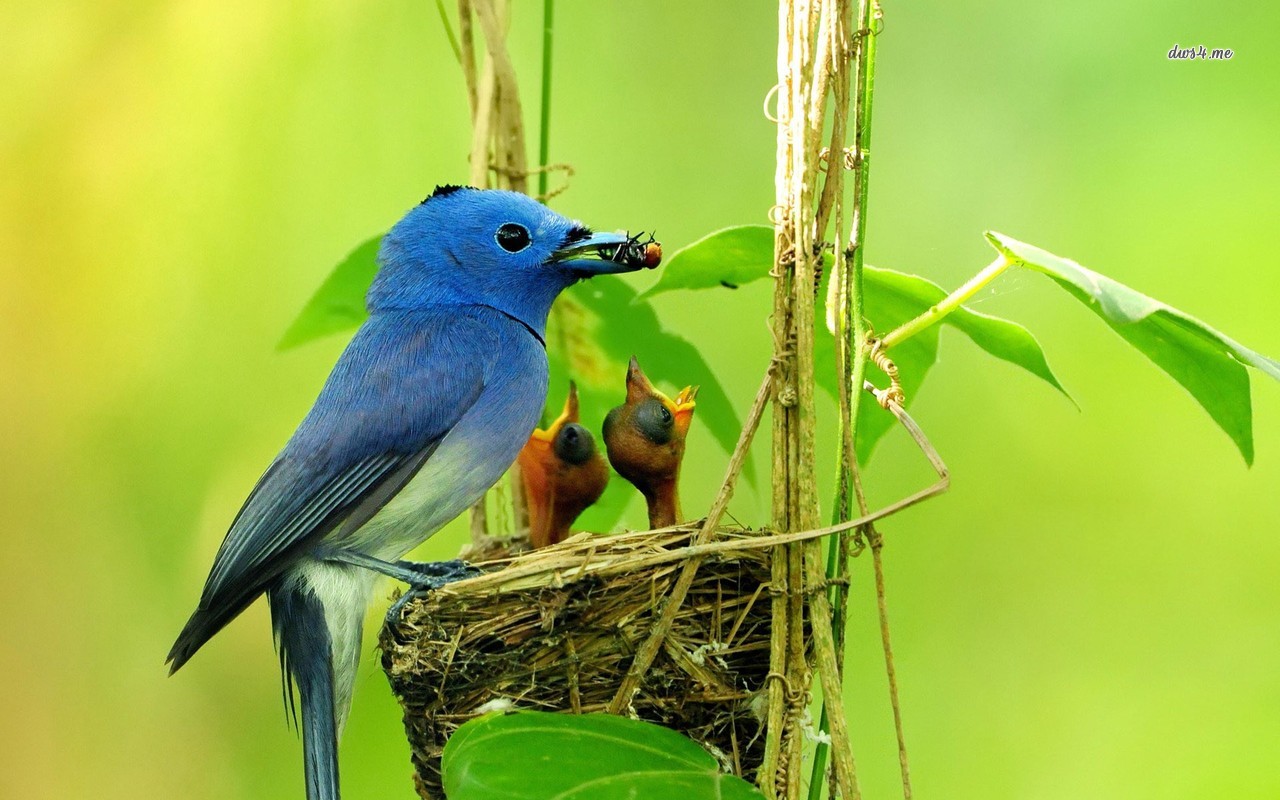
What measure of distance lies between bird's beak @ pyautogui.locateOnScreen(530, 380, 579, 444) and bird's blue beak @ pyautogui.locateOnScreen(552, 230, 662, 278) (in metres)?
0.25

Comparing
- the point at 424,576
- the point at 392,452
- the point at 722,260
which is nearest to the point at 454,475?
the point at 392,452

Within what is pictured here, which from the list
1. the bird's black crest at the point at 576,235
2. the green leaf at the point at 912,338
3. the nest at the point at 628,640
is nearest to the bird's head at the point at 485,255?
the bird's black crest at the point at 576,235

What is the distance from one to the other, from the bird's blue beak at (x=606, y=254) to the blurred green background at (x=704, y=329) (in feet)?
3.87

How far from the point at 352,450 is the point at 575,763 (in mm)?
693

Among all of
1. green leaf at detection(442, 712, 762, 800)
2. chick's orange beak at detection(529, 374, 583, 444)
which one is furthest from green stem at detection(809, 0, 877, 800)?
chick's orange beak at detection(529, 374, 583, 444)

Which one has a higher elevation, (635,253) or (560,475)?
(635,253)

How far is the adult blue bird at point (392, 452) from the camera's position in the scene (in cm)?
184

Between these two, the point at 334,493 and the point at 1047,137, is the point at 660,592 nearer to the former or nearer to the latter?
the point at 334,493

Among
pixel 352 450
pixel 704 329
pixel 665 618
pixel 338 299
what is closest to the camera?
pixel 665 618

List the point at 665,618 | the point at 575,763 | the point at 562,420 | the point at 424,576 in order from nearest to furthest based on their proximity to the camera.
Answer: the point at 575,763, the point at 665,618, the point at 424,576, the point at 562,420

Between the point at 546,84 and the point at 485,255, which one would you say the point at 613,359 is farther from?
the point at 546,84

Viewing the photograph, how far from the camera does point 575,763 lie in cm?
140

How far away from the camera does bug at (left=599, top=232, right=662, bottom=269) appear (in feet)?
6.29

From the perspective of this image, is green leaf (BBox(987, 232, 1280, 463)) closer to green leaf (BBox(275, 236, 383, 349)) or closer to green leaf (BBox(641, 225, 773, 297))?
green leaf (BBox(641, 225, 773, 297))
